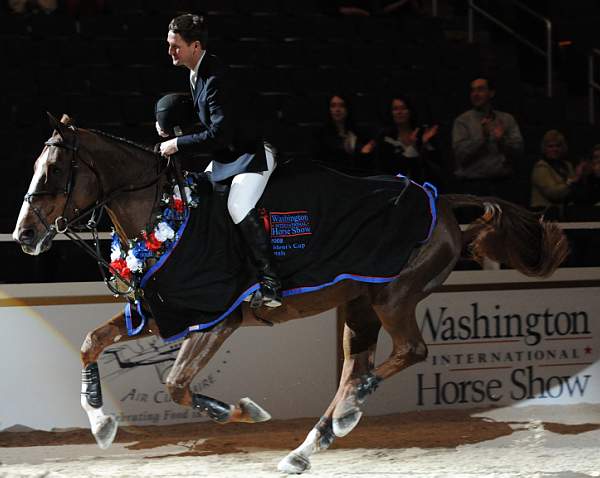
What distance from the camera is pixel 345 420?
5.42 m

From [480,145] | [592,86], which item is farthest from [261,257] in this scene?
[592,86]

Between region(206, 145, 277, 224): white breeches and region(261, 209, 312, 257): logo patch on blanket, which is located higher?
region(206, 145, 277, 224): white breeches

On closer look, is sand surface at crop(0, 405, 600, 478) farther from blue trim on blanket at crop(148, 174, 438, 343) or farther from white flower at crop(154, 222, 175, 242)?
white flower at crop(154, 222, 175, 242)

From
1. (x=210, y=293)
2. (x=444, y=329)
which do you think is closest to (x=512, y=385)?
(x=444, y=329)

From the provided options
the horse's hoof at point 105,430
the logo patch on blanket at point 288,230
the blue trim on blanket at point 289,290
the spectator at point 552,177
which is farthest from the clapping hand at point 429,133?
the horse's hoof at point 105,430

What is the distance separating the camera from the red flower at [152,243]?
4938mm

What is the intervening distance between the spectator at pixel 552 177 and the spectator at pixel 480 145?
27cm

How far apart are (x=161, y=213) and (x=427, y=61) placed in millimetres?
5378

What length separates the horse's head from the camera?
470 cm

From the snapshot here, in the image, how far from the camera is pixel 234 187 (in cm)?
509

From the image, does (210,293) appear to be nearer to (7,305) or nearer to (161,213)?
(161,213)

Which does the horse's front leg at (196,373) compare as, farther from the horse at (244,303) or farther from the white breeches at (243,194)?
the white breeches at (243,194)

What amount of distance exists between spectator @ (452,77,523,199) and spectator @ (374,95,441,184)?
53 cm

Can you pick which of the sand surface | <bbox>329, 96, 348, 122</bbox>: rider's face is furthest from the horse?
<bbox>329, 96, 348, 122</bbox>: rider's face
